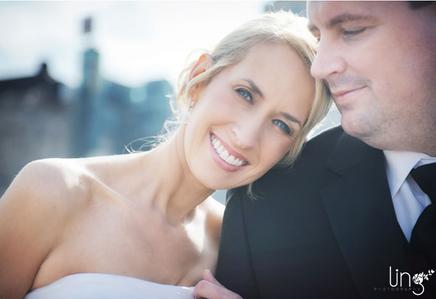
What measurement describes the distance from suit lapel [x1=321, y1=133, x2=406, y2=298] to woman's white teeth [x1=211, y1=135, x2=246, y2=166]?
0.43 meters

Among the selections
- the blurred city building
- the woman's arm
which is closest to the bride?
the woman's arm

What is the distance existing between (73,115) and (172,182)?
43.3 ft

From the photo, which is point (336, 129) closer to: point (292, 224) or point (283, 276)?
point (292, 224)

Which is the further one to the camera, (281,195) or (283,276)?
(281,195)

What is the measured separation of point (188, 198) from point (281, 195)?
1.79ft

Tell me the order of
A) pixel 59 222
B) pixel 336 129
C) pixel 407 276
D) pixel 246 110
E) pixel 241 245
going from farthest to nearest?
pixel 336 129
pixel 246 110
pixel 241 245
pixel 59 222
pixel 407 276

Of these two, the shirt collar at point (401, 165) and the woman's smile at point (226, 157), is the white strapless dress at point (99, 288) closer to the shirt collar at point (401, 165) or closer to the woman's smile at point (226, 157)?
the woman's smile at point (226, 157)

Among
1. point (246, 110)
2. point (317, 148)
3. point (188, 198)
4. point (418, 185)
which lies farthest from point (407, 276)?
point (188, 198)

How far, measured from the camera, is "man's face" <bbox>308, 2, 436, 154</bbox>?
1.73 m

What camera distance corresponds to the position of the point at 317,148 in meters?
2.09

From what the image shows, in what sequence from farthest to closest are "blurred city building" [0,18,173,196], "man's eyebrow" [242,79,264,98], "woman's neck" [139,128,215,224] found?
"blurred city building" [0,18,173,196] → "woman's neck" [139,128,215,224] → "man's eyebrow" [242,79,264,98]

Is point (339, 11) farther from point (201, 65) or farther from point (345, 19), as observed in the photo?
point (201, 65)

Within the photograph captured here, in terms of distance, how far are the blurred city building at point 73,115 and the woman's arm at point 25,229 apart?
39.8 feet

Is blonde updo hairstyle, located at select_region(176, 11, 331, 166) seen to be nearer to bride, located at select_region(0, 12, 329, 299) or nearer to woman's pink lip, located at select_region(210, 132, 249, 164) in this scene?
bride, located at select_region(0, 12, 329, 299)
